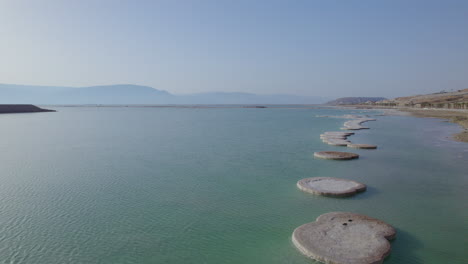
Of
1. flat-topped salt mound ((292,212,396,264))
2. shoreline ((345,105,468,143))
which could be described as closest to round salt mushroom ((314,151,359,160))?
flat-topped salt mound ((292,212,396,264))

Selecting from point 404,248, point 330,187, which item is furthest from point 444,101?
point 404,248

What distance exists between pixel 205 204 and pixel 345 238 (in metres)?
5.16

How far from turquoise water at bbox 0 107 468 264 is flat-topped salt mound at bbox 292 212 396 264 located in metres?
0.32

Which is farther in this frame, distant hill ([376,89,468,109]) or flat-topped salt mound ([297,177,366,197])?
distant hill ([376,89,468,109])

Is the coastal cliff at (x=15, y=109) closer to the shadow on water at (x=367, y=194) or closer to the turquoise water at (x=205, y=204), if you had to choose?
the turquoise water at (x=205, y=204)

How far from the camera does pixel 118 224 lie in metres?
9.90

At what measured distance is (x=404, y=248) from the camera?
8414 millimetres

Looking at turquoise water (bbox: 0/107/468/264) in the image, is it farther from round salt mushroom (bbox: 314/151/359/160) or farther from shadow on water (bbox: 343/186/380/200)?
round salt mushroom (bbox: 314/151/359/160)

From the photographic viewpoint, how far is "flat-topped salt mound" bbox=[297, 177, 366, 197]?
41.3 ft

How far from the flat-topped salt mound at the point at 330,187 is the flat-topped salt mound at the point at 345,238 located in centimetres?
249

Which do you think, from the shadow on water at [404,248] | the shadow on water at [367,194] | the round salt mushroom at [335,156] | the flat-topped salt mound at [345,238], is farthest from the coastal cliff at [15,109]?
the shadow on water at [404,248]

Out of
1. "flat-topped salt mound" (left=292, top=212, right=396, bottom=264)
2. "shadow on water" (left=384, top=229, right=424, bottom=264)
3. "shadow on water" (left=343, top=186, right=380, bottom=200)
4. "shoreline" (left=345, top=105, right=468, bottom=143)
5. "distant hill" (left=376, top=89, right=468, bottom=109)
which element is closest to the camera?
"flat-topped salt mound" (left=292, top=212, right=396, bottom=264)

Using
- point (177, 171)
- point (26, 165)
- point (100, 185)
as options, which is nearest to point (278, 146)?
point (177, 171)

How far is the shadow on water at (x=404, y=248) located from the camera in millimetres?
7835
